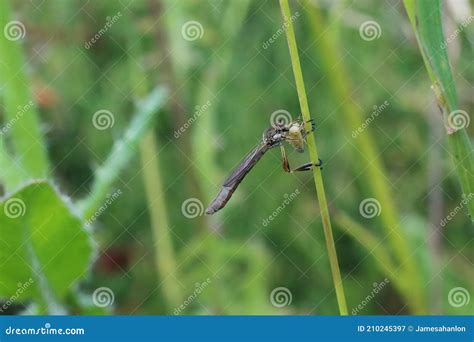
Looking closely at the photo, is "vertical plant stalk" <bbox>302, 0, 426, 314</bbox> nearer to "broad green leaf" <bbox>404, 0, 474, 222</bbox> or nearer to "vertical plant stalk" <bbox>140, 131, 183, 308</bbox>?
"broad green leaf" <bbox>404, 0, 474, 222</bbox>

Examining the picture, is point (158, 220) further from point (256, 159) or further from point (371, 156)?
point (371, 156)

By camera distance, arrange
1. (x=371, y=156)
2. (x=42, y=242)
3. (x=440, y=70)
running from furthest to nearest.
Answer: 1. (x=371, y=156)
2. (x=42, y=242)
3. (x=440, y=70)

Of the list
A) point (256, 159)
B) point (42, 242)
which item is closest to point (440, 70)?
point (256, 159)

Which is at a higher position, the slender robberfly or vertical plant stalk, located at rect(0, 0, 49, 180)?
the slender robberfly

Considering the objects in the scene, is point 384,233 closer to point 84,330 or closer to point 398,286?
point 398,286

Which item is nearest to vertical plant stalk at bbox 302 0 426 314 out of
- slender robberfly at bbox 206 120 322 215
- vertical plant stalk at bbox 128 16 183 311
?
slender robberfly at bbox 206 120 322 215

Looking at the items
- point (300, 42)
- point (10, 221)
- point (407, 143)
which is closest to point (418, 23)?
point (300, 42)
